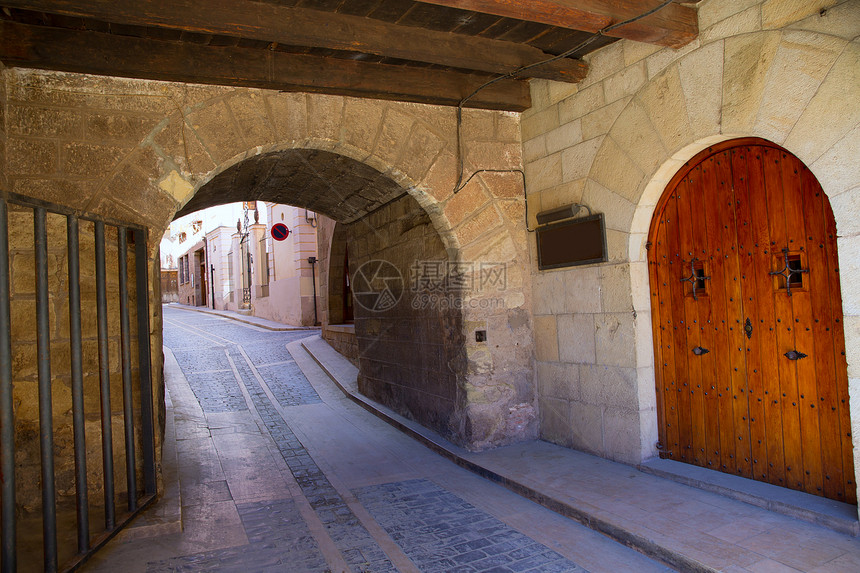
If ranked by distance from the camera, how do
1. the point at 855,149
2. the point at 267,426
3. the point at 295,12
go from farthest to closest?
the point at 267,426 → the point at 295,12 → the point at 855,149

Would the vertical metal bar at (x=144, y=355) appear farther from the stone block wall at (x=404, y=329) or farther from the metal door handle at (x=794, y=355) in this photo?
the metal door handle at (x=794, y=355)

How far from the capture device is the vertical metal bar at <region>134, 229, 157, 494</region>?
3471 millimetres

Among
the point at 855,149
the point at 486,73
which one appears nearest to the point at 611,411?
the point at 855,149

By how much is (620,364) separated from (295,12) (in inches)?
120

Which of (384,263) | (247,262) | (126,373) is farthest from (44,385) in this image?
(247,262)

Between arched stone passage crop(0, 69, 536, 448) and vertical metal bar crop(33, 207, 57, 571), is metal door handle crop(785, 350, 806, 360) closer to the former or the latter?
arched stone passage crop(0, 69, 536, 448)

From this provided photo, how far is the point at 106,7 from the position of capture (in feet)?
9.36

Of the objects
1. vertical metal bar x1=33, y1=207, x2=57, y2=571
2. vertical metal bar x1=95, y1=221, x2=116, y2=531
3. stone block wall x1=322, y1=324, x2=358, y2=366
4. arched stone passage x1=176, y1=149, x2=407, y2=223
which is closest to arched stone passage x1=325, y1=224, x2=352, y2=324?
stone block wall x1=322, y1=324, x2=358, y2=366

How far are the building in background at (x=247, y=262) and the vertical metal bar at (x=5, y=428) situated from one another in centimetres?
1131

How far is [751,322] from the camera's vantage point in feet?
10.8

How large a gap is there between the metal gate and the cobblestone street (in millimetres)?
263

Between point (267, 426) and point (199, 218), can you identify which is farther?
point (199, 218)

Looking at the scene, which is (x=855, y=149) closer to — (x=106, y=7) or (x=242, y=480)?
(x=106, y=7)

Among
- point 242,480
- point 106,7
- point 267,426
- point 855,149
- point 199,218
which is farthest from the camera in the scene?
point 199,218
